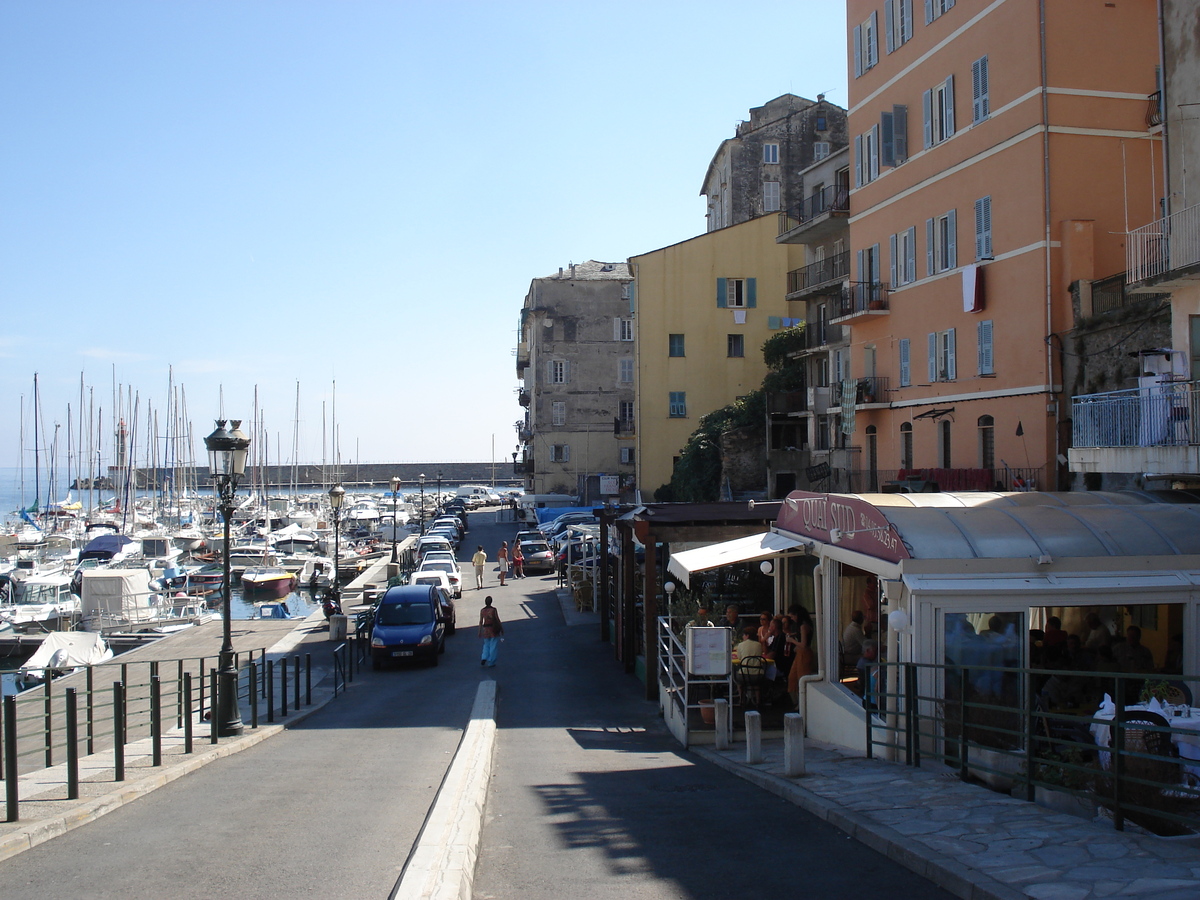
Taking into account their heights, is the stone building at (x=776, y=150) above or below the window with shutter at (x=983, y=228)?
above

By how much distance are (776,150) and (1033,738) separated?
51.7 metres

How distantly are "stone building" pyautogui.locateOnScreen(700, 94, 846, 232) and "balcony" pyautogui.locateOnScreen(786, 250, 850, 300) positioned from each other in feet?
51.3

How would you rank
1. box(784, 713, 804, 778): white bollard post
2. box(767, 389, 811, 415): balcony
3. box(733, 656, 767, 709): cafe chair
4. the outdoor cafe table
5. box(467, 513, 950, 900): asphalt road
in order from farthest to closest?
box(767, 389, 811, 415): balcony < box(733, 656, 767, 709): cafe chair < box(784, 713, 804, 778): white bollard post < the outdoor cafe table < box(467, 513, 950, 900): asphalt road

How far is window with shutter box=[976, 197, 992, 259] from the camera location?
25.8 meters

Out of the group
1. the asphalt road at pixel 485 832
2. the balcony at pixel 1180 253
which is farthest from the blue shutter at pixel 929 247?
the asphalt road at pixel 485 832

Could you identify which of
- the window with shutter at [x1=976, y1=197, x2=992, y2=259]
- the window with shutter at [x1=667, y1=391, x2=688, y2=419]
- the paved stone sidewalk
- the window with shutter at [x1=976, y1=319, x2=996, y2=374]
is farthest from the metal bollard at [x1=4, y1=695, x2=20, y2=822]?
the window with shutter at [x1=667, y1=391, x2=688, y2=419]

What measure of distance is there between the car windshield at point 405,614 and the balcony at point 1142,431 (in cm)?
1487

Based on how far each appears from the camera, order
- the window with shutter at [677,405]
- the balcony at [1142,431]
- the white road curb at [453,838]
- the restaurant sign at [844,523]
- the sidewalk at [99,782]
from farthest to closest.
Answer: the window with shutter at [677,405], the balcony at [1142,431], the restaurant sign at [844,523], the sidewalk at [99,782], the white road curb at [453,838]

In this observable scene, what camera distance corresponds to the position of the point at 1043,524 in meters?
10.8

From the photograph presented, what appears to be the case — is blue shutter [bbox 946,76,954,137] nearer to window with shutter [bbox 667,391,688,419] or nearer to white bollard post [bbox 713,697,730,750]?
white bollard post [bbox 713,697,730,750]

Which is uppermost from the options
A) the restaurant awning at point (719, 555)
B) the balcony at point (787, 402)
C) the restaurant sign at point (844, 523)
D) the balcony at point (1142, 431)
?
the balcony at point (787, 402)

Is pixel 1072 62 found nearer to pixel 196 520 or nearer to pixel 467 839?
pixel 467 839

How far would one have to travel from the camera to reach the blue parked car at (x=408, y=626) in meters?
22.8

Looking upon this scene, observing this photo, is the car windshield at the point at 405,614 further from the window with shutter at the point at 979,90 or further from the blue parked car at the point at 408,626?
the window with shutter at the point at 979,90
